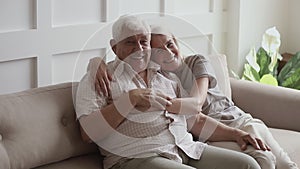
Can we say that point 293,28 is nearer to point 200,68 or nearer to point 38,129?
point 200,68

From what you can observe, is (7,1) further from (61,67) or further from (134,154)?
(134,154)

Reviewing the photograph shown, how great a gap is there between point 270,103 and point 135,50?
893 millimetres

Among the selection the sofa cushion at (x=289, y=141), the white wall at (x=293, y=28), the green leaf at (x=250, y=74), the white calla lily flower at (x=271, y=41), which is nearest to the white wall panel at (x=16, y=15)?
the sofa cushion at (x=289, y=141)

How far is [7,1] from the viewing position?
2486mm

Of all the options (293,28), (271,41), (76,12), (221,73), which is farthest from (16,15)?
(293,28)

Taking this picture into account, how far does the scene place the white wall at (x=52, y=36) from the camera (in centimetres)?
252

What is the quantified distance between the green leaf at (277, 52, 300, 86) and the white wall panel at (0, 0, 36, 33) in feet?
5.88

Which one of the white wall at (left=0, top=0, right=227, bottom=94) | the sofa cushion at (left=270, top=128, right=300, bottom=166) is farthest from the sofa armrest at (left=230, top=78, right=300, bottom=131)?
the white wall at (left=0, top=0, right=227, bottom=94)

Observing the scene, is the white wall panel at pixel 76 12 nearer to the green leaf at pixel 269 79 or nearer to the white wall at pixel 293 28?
the green leaf at pixel 269 79

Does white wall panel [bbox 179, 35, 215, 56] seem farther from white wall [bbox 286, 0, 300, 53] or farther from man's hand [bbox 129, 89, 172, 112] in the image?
man's hand [bbox 129, 89, 172, 112]

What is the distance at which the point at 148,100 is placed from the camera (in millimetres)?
2186

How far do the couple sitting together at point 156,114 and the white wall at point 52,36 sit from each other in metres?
0.46

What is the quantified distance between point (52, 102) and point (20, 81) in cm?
47

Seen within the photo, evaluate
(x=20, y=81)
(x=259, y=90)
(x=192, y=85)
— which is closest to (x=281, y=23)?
(x=259, y=90)
